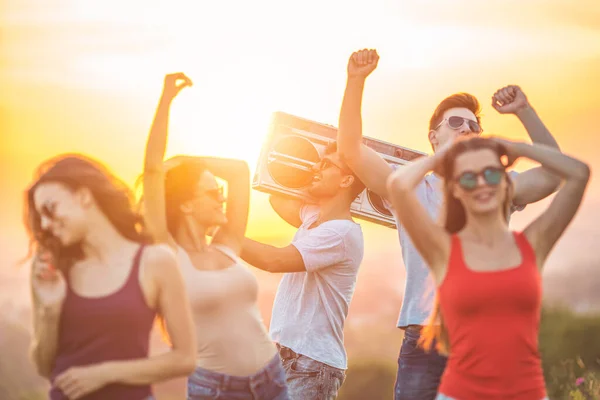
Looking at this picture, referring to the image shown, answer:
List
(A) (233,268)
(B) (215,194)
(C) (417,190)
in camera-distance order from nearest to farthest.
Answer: (A) (233,268) < (B) (215,194) < (C) (417,190)

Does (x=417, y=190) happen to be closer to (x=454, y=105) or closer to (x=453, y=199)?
(x=454, y=105)

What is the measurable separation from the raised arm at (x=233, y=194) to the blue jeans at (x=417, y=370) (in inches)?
33.8

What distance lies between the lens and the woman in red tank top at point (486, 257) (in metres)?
3.47

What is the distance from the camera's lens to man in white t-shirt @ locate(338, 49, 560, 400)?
4.52 m

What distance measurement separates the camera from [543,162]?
3807 millimetres

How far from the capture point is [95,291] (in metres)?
3.38

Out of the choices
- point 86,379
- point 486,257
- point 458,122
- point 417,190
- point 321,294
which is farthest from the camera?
point 321,294

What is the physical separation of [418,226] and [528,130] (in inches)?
43.0

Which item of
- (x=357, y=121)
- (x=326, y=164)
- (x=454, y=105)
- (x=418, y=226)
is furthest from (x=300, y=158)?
(x=418, y=226)

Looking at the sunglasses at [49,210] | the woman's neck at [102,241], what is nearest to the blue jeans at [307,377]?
the woman's neck at [102,241]

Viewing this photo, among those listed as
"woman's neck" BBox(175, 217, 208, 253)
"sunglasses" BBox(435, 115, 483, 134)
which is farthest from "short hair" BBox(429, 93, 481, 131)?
"woman's neck" BBox(175, 217, 208, 253)

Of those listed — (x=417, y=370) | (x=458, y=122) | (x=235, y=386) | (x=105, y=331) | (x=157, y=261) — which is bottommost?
(x=235, y=386)

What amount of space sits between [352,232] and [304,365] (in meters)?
0.76

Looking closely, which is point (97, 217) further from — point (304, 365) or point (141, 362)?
point (304, 365)
